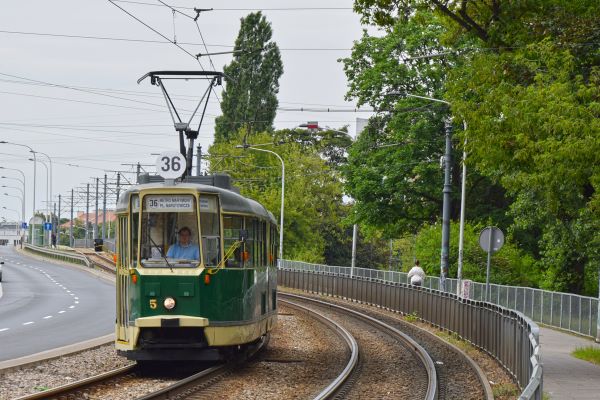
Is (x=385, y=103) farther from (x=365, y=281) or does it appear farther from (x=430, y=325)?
(x=430, y=325)

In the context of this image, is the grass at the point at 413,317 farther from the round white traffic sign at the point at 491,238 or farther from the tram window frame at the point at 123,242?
the tram window frame at the point at 123,242

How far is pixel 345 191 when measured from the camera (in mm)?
57312

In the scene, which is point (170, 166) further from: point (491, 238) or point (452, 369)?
point (491, 238)

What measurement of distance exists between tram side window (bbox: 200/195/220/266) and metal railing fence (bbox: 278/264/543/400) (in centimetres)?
456

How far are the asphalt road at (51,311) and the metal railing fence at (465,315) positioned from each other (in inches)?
331

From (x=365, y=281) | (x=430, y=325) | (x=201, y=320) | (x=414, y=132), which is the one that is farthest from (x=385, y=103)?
(x=201, y=320)

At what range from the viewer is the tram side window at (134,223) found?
1684 centimetres

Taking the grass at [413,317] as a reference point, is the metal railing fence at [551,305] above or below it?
above

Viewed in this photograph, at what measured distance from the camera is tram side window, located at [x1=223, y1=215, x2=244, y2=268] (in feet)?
56.2

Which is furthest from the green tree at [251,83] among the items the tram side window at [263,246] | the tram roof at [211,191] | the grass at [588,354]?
the tram roof at [211,191]

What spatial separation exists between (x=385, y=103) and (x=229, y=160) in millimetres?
30338

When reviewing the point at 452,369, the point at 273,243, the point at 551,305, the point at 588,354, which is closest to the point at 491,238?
the point at 588,354

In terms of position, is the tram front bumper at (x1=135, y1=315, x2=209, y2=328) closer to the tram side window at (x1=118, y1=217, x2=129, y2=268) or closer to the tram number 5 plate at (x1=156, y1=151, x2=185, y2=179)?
the tram side window at (x1=118, y1=217, x2=129, y2=268)

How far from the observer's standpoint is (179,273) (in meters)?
16.5
